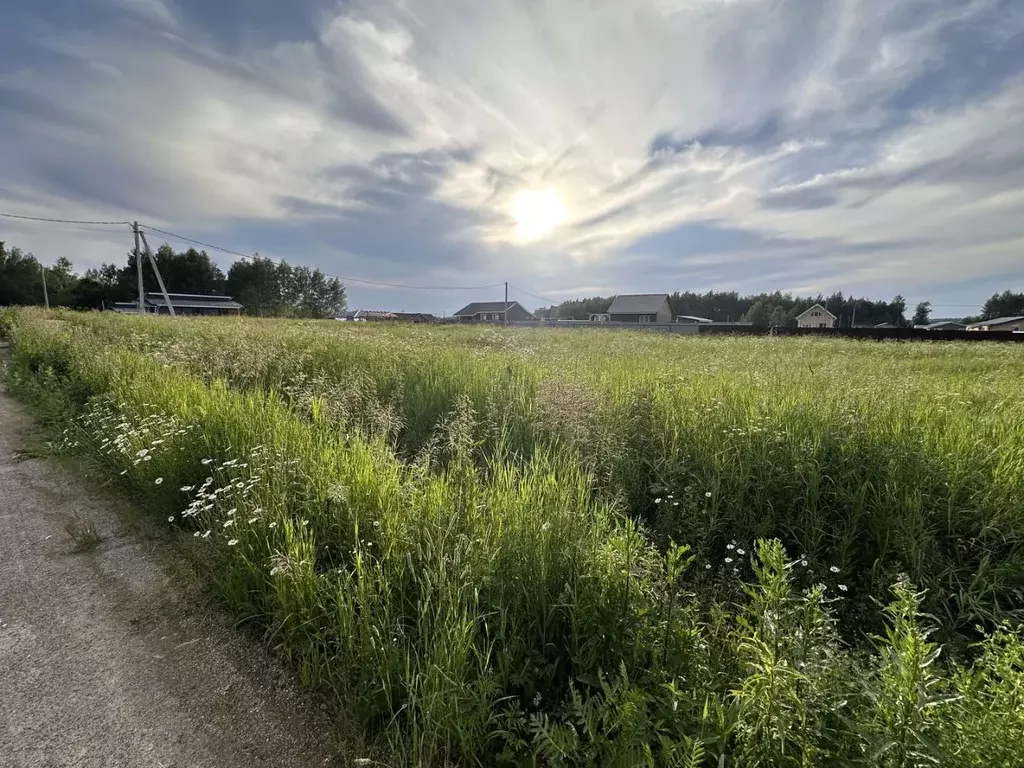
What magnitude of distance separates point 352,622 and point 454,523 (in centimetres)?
65

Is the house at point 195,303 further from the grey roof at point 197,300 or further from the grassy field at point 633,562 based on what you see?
the grassy field at point 633,562

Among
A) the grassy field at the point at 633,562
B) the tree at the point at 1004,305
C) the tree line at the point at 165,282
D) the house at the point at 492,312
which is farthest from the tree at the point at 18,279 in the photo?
the tree at the point at 1004,305

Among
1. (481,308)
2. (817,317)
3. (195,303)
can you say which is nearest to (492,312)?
(481,308)

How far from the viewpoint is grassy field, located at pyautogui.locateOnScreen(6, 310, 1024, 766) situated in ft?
4.42

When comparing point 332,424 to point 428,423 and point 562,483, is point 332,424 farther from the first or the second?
point 562,483

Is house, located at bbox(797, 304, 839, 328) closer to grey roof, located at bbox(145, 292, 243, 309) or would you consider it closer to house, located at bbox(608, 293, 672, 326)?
house, located at bbox(608, 293, 672, 326)

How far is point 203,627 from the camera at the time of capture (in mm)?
2363

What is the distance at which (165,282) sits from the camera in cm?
7250

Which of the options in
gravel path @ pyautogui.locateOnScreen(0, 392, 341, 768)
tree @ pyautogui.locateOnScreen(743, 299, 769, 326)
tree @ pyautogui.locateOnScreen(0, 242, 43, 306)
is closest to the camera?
gravel path @ pyautogui.locateOnScreen(0, 392, 341, 768)

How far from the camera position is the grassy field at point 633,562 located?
1.35 m

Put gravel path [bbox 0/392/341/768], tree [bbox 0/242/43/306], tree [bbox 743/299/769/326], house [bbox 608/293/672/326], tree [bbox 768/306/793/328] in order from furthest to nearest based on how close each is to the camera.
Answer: tree [bbox 743/299/769/326]
tree [bbox 768/306/793/328]
house [bbox 608/293/672/326]
tree [bbox 0/242/43/306]
gravel path [bbox 0/392/341/768]

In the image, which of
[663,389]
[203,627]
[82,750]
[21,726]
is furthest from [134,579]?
[663,389]

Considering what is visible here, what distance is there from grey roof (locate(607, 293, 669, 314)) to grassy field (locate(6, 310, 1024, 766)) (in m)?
66.5

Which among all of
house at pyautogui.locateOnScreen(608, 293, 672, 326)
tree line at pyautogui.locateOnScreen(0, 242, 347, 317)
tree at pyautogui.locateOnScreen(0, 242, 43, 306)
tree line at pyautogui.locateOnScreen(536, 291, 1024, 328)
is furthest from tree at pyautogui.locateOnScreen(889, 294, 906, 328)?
tree at pyautogui.locateOnScreen(0, 242, 43, 306)
